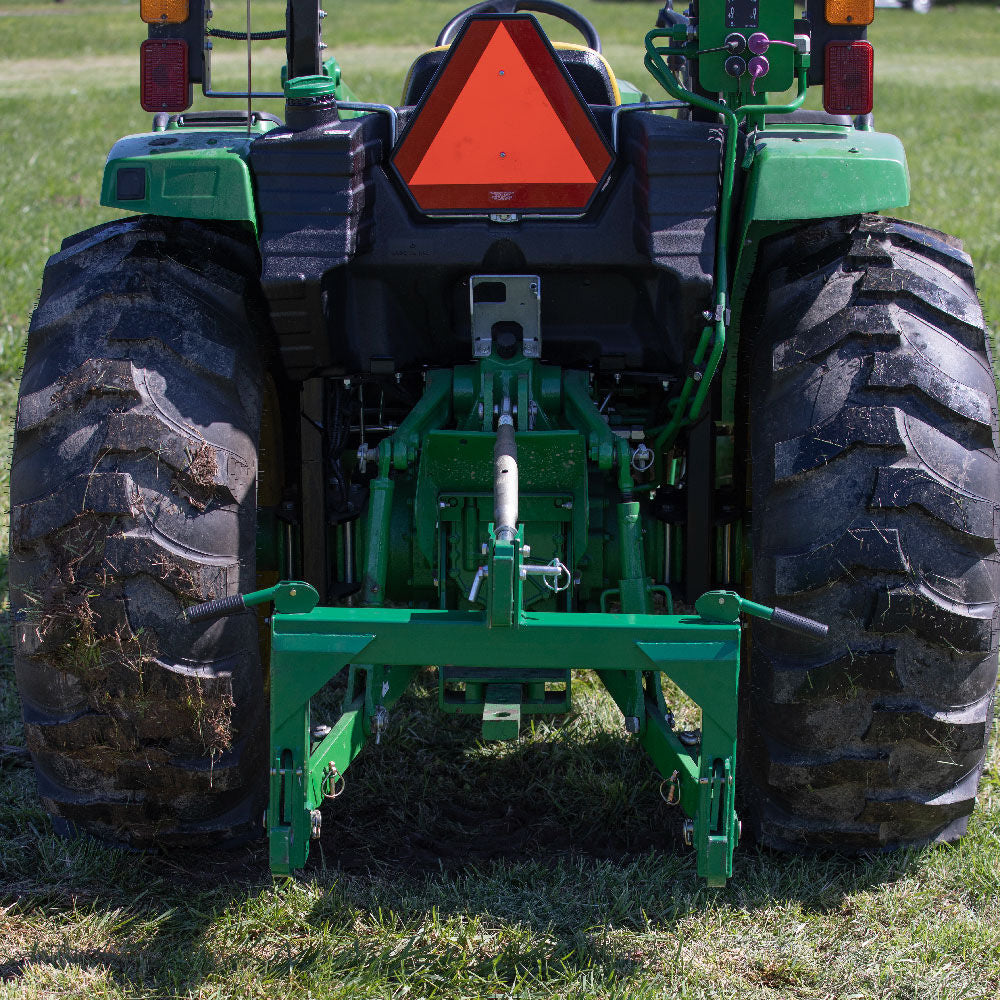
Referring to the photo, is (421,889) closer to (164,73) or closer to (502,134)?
(502,134)

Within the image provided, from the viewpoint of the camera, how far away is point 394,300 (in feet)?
11.5

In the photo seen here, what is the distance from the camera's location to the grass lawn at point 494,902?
2.96m

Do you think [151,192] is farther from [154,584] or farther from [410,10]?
[410,10]

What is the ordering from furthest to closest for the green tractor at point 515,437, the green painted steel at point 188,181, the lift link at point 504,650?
the green painted steel at point 188,181 < the green tractor at point 515,437 < the lift link at point 504,650

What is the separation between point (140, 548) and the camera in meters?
2.90

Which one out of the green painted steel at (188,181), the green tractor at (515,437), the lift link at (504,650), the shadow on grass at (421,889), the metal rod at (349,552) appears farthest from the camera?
the metal rod at (349,552)

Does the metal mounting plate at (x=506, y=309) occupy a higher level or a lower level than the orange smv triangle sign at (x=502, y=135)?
lower

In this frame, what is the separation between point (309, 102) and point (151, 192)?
456 mm

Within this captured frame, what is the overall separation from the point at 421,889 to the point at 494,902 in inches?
7.5

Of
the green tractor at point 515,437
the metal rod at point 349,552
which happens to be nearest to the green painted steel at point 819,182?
the green tractor at point 515,437

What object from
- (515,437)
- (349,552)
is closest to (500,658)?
(515,437)

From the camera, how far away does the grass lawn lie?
2.96 metres

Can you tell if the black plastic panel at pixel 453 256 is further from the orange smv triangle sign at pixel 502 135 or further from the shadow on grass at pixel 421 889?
the shadow on grass at pixel 421 889

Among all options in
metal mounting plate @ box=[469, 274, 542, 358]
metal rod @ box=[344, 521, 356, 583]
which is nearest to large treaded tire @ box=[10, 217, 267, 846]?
metal mounting plate @ box=[469, 274, 542, 358]
